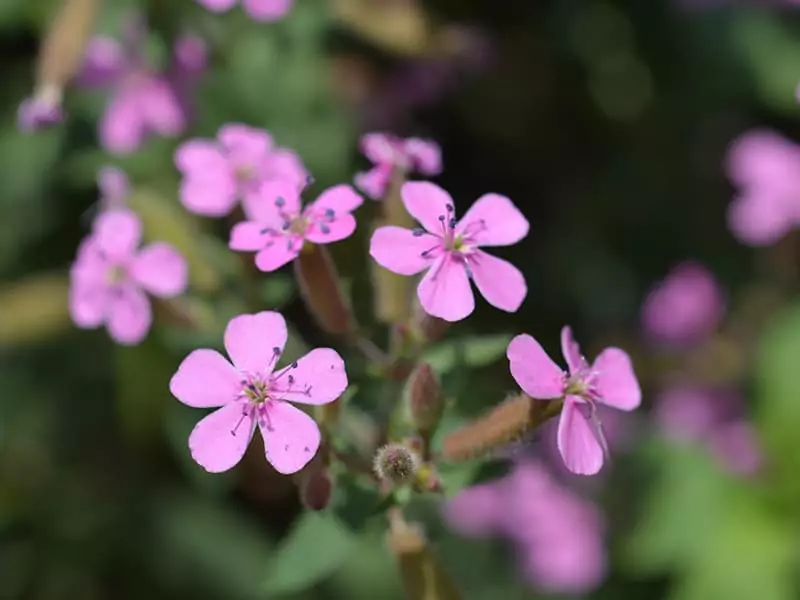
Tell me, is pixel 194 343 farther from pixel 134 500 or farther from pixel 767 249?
pixel 767 249

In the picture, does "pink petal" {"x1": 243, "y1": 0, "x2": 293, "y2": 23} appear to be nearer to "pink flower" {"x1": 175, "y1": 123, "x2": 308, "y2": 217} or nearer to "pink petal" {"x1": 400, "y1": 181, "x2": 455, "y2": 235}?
"pink flower" {"x1": 175, "y1": 123, "x2": 308, "y2": 217}

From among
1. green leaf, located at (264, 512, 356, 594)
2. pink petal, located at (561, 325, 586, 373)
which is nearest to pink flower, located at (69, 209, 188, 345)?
green leaf, located at (264, 512, 356, 594)

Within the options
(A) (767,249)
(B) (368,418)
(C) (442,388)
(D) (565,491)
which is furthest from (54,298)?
(A) (767,249)

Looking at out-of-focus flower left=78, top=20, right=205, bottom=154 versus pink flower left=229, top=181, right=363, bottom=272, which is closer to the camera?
pink flower left=229, top=181, right=363, bottom=272

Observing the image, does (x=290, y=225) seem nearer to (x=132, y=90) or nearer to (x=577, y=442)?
(x=577, y=442)

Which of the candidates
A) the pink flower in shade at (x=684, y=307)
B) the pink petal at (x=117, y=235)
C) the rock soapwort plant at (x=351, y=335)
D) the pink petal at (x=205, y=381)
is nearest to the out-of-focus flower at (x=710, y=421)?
the pink flower in shade at (x=684, y=307)

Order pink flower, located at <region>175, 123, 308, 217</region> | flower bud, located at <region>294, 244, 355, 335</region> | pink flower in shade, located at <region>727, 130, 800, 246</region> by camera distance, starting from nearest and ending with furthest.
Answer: flower bud, located at <region>294, 244, 355, 335</region> < pink flower, located at <region>175, 123, 308, 217</region> < pink flower in shade, located at <region>727, 130, 800, 246</region>
